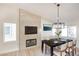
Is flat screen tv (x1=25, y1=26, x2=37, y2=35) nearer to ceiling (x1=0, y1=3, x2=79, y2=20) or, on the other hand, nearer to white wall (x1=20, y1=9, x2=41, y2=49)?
white wall (x1=20, y1=9, x2=41, y2=49)

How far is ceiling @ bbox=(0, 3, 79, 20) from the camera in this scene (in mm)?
1973

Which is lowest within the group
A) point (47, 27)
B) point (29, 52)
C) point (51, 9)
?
point (29, 52)

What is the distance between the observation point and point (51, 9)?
2.00m

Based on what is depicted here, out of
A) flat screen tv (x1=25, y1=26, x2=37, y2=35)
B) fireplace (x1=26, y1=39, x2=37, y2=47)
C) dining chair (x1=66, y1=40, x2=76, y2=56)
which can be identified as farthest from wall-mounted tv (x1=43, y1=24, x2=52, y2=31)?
dining chair (x1=66, y1=40, x2=76, y2=56)

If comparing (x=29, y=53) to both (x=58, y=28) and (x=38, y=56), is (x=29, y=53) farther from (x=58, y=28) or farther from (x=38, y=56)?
(x=58, y=28)

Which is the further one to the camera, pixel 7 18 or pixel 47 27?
pixel 47 27

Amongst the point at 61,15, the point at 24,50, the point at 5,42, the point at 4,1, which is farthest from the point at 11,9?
the point at 61,15

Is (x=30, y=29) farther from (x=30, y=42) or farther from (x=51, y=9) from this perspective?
(x=51, y=9)

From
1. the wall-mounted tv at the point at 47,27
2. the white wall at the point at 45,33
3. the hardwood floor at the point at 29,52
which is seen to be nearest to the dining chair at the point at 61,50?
the hardwood floor at the point at 29,52

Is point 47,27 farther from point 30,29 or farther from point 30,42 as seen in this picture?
point 30,42

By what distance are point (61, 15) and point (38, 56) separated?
2.69 feet

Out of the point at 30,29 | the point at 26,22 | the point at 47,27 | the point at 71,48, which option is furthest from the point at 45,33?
the point at 71,48

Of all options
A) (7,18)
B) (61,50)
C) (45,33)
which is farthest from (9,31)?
(61,50)

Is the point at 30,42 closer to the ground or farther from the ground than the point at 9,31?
closer to the ground
